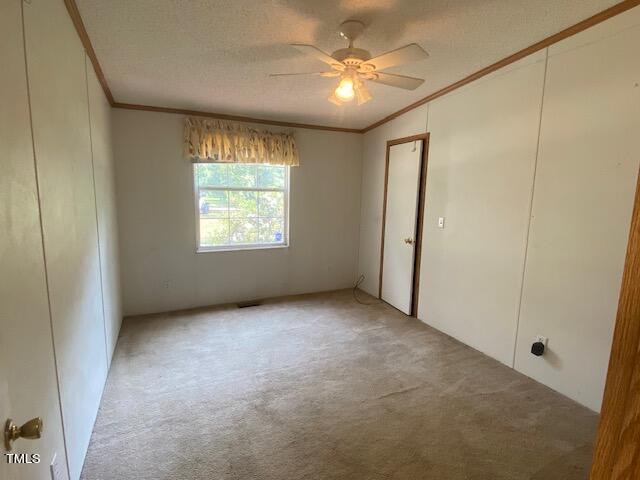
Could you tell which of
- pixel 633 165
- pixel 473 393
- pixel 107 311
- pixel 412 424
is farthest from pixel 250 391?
pixel 633 165

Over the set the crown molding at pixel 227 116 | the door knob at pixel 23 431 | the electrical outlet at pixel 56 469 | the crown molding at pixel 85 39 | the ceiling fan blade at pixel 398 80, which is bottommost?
the electrical outlet at pixel 56 469

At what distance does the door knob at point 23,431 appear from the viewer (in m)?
0.83

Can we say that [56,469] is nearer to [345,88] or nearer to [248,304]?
[345,88]

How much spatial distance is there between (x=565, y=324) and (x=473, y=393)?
80 cm

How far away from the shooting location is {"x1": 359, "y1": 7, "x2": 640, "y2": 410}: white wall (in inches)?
79.4

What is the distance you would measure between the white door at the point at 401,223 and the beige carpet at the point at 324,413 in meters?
0.79

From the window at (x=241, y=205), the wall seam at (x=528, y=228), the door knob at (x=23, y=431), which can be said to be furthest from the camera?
the window at (x=241, y=205)

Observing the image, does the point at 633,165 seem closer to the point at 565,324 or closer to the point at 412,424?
the point at 565,324

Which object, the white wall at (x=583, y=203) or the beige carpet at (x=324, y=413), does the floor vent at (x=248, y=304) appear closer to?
the beige carpet at (x=324, y=413)

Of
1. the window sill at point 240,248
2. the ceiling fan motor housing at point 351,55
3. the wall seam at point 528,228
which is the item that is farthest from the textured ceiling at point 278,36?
the window sill at point 240,248

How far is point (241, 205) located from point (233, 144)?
0.74 metres

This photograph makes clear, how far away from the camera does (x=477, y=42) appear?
2273 mm

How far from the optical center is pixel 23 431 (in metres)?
0.83

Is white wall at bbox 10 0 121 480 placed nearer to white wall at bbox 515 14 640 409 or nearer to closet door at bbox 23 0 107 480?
closet door at bbox 23 0 107 480
